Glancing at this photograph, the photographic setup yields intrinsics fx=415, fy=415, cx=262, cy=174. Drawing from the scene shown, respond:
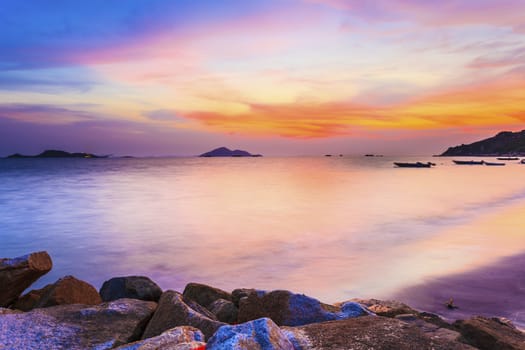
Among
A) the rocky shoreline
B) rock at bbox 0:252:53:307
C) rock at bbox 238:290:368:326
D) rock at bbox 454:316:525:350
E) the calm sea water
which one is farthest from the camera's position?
the calm sea water

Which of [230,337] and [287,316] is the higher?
[230,337]

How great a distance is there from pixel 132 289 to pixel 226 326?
4494mm

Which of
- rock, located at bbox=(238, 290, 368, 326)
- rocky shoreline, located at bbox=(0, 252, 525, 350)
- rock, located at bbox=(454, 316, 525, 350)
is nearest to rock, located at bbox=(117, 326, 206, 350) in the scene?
rocky shoreline, located at bbox=(0, 252, 525, 350)

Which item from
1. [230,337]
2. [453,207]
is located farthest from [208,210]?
[230,337]

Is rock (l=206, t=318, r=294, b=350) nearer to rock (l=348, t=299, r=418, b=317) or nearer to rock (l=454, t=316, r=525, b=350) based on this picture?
rock (l=454, t=316, r=525, b=350)

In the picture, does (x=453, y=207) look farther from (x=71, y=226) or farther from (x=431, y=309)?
(x=71, y=226)

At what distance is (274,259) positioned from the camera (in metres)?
14.8

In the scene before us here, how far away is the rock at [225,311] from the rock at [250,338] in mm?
2963

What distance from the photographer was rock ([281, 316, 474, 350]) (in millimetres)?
3707

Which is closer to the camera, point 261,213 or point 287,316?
point 287,316

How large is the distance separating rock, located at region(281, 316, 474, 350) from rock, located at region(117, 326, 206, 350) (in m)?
0.87

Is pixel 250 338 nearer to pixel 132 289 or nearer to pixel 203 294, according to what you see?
pixel 203 294

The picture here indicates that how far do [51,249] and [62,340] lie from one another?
1320 cm

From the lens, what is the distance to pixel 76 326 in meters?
5.19
